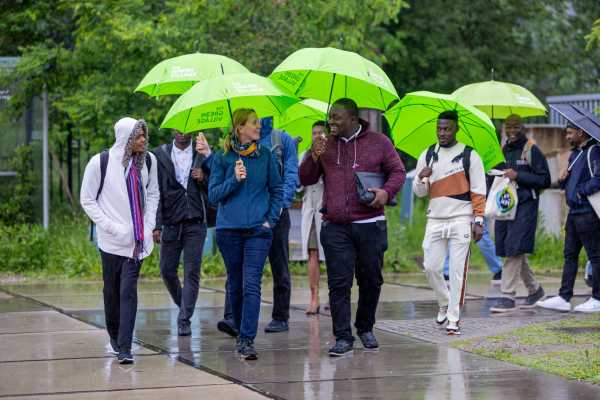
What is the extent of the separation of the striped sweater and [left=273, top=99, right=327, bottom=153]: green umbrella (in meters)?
1.49

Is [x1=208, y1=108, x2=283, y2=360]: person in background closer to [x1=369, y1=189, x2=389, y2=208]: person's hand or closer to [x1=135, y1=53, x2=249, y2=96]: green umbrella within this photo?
[x1=369, y1=189, x2=389, y2=208]: person's hand

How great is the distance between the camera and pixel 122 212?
8406 millimetres

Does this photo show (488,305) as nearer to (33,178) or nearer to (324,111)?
(324,111)

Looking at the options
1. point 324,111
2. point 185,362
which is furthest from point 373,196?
point 324,111

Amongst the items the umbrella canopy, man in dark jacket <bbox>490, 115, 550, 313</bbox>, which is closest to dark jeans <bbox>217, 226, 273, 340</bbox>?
the umbrella canopy

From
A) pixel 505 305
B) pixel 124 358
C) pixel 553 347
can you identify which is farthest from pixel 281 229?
pixel 505 305

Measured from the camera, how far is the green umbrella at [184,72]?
10219mm

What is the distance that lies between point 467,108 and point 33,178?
9.12 m

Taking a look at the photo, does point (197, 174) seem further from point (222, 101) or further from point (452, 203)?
point (452, 203)

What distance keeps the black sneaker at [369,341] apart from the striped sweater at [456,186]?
145cm

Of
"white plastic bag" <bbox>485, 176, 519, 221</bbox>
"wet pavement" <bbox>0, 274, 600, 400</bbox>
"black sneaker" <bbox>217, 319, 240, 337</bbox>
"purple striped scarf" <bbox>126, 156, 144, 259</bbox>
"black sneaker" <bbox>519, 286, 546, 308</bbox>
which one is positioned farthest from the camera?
"black sneaker" <bbox>519, 286, 546, 308</bbox>

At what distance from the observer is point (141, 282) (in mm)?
14461

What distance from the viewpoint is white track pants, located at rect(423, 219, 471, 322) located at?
984 centimetres

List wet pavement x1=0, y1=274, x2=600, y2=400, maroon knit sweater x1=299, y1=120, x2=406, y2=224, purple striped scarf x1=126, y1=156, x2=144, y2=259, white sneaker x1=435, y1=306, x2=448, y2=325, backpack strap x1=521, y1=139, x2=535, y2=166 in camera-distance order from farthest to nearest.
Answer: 1. backpack strap x1=521, y1=139, x2=535, y2=166
2. white sneaker x1=435, y1=306, x2=448, y2=325
3. maroon knit sweater x1=299, y1=120, x2=406, y2=224
4. purple striped scarf x1=126, y1=156, x2=144, y2=259
5. wet pavement x1=0, y1=274, x2=600, y2=400
